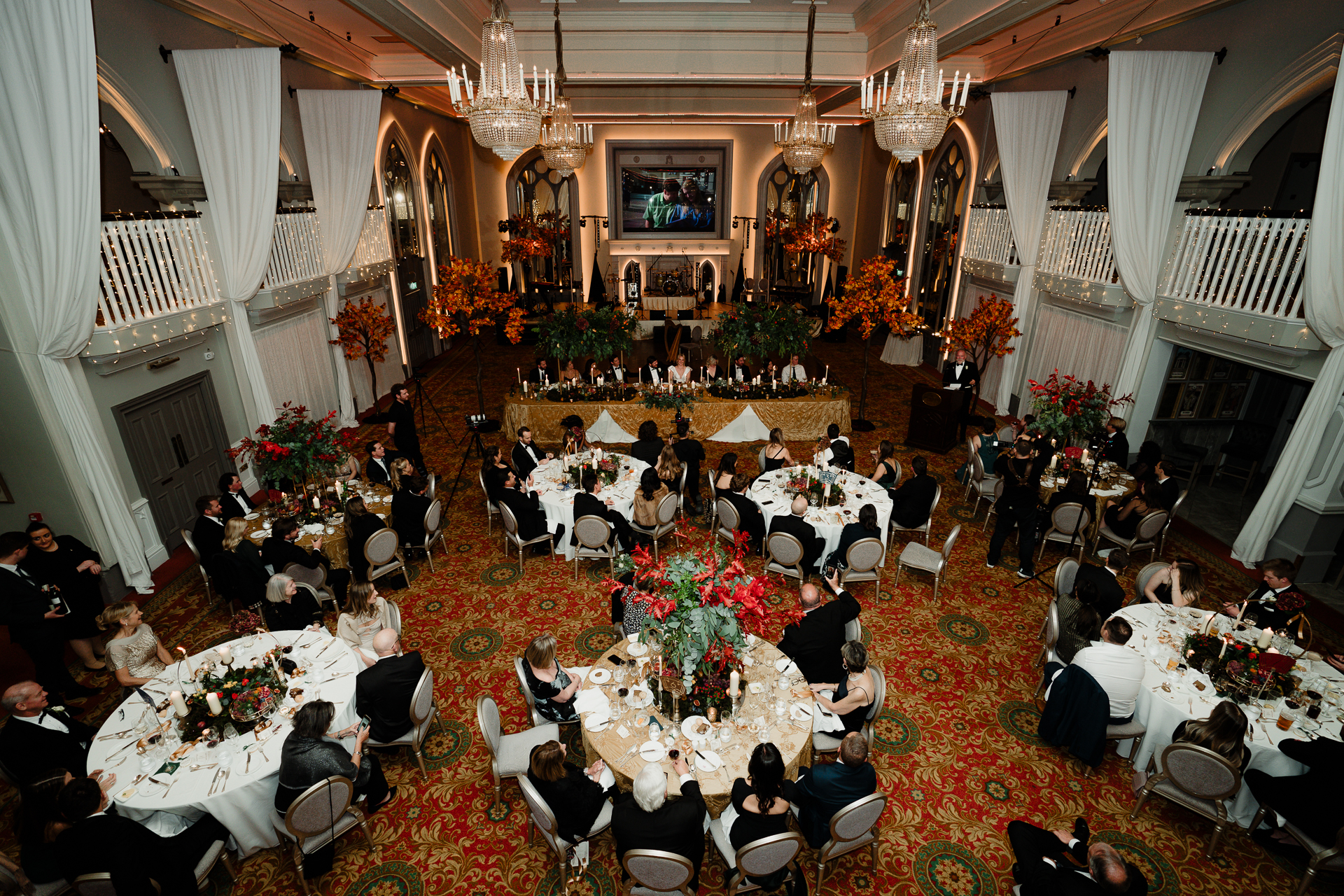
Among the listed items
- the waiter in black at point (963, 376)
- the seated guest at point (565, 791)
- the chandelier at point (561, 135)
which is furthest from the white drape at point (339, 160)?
the waiter in black at point (963, 376)

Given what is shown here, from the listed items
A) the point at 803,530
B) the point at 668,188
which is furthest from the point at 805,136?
the point at 668,188

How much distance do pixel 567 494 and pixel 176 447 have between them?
207 inches

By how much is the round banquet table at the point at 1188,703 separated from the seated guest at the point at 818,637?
232 centimetres

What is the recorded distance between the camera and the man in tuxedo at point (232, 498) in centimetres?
703

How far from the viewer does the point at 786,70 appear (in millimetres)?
11234

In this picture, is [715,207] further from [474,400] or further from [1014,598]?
[1014,598]

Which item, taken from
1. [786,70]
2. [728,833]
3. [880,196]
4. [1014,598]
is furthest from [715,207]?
[728,833]

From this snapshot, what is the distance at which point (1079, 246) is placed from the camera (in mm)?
10625

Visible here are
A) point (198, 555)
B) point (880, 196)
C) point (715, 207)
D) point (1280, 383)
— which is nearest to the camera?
point (198, 555)

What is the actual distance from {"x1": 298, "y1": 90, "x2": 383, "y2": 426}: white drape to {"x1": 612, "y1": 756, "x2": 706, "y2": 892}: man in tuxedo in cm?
1120

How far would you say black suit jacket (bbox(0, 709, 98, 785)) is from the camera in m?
4.19

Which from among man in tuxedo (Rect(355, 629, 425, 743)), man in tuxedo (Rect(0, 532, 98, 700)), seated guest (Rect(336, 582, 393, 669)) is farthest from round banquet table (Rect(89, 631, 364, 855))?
man in tuxedo (Rect(0, 532, 98, 700))

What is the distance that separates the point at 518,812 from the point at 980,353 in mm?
13362

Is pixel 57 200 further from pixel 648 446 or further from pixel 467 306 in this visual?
pixel 648 446
